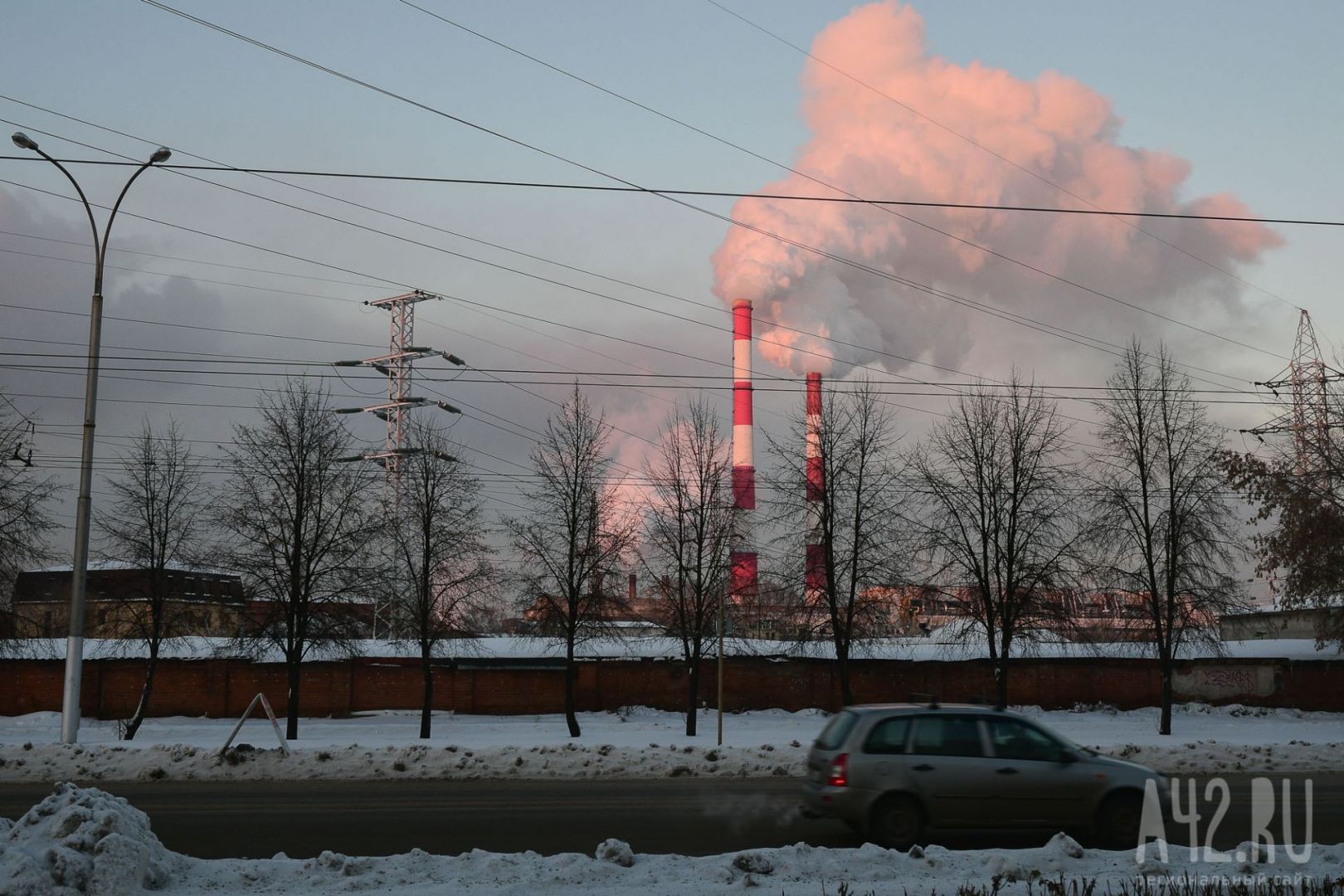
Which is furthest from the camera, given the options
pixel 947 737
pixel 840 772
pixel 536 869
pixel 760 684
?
pixel 760 684

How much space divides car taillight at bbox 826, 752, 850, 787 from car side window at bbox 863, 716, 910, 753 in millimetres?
248

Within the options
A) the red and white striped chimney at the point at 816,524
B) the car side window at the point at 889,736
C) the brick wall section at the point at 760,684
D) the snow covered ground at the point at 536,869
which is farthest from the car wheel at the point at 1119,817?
the brick wall section at the point at 760,684

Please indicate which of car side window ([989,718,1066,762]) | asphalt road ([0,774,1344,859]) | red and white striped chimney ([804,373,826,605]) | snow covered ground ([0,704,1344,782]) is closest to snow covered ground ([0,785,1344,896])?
asphalt road ([0,774,1344,859])

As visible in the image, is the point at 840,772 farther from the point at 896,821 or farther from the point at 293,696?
the point at 293,696

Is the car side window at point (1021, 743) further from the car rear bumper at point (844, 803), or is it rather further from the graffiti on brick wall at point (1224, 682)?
the graffiti on brick wall at point (1224, 682)

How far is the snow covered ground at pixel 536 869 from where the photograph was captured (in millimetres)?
8625

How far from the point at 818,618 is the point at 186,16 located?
2590cm

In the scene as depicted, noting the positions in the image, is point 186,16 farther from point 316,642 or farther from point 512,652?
point 512,652

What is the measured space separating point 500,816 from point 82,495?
41.4ft

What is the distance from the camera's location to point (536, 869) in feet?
31.2

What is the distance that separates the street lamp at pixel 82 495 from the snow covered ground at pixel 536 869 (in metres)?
13.3

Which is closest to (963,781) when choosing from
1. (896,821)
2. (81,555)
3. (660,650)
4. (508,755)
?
(896,821)

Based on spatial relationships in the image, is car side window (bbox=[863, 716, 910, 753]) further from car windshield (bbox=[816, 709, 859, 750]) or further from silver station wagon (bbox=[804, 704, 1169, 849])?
car windshield (bbox=[816, 709, 859, 750])

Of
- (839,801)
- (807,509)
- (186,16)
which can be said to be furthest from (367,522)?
(839,801)
